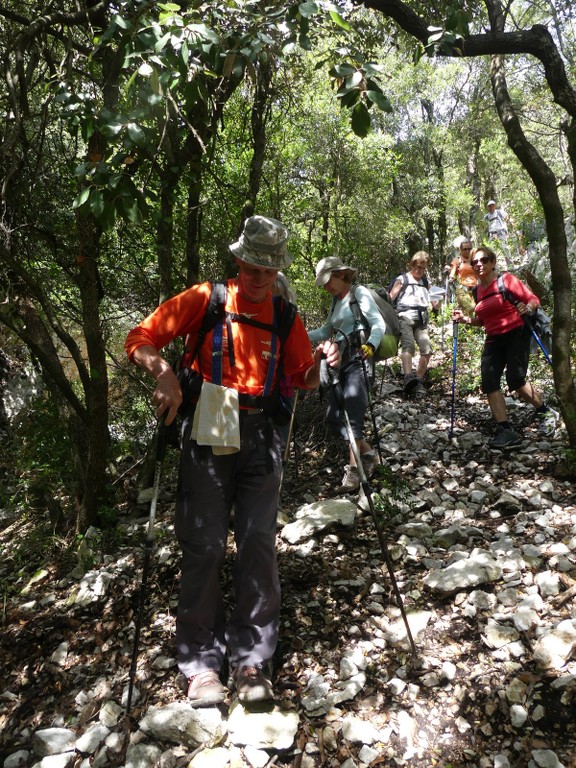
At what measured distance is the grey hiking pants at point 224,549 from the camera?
3264mm

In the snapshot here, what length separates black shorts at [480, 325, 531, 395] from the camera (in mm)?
6617

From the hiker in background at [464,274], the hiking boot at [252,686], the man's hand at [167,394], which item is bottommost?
the hiking boot at [252,686]

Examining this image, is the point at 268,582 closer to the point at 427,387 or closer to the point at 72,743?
the point at 72,743

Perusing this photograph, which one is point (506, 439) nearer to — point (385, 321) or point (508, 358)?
point (508, 358)

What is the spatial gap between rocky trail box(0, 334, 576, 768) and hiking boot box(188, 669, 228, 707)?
2.5 inches

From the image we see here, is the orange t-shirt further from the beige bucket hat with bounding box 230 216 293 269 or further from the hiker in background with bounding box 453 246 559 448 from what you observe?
the hiker in background with bounding box 453 246 559 448

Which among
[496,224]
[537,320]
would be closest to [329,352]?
[537,320]

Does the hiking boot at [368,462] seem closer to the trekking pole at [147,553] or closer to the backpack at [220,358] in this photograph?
the backpack at [220,358]

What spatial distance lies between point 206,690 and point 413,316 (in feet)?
24.1

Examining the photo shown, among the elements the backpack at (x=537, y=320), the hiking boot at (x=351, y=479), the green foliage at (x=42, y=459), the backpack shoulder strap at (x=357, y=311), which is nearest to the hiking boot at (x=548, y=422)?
the backpack at (x=537, y=320)

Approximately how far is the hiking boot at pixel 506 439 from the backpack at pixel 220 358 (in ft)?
13.6

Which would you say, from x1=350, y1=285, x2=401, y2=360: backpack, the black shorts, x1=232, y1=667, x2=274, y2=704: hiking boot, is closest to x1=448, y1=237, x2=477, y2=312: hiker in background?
the black shorts

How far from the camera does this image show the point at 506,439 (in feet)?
22.0

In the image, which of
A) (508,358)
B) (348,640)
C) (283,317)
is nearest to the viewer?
(283,317)
